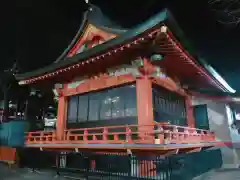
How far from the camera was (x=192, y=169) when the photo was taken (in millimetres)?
9945

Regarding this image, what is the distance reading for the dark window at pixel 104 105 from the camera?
10.3 meters

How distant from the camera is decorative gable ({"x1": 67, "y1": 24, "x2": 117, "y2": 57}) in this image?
12984 millimetres

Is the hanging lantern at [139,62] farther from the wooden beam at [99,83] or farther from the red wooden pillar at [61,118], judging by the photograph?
the red wooden pillar at [61,118]

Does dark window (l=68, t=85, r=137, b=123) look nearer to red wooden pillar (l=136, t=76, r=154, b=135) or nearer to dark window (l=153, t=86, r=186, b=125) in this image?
red wooden pillar (l=136, t=76, r=154, b=135)

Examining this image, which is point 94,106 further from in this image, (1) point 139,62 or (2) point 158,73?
(2) point 158,73

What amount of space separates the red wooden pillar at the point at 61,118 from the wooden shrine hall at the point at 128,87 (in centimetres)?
6

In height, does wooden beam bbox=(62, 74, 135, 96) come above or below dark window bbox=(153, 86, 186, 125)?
above

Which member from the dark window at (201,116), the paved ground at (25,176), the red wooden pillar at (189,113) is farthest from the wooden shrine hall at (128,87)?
the paved ground at (25,176)

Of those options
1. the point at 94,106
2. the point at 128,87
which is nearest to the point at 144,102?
the point at 128,87

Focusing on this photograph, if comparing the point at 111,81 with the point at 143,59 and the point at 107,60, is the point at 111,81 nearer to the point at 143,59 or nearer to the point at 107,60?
the point at 107,60

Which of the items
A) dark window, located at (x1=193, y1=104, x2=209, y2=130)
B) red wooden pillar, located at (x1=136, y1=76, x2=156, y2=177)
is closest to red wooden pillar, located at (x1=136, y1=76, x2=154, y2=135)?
red wooden pillar, located at (x1=136, y1=76, x2=156, y2=177)

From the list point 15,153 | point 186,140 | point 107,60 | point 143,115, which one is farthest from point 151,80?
point 15,153

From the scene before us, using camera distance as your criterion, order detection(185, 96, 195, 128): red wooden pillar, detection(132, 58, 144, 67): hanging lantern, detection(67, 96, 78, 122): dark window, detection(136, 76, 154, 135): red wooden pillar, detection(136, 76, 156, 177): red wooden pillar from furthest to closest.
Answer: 1. detection(185, 96, 195, 128): red wooden pillar
2. detection(67, 96, 78, 122): dark window
3. detection(132, 58, 144, 67): hanging lantern
4. detection(136, 76, 154, 135): red wooden pillar
5. detection(136, 76, 156, 177): red wooden pillar

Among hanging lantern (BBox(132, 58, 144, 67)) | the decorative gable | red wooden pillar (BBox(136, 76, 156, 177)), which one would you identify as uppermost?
the decorative gable
